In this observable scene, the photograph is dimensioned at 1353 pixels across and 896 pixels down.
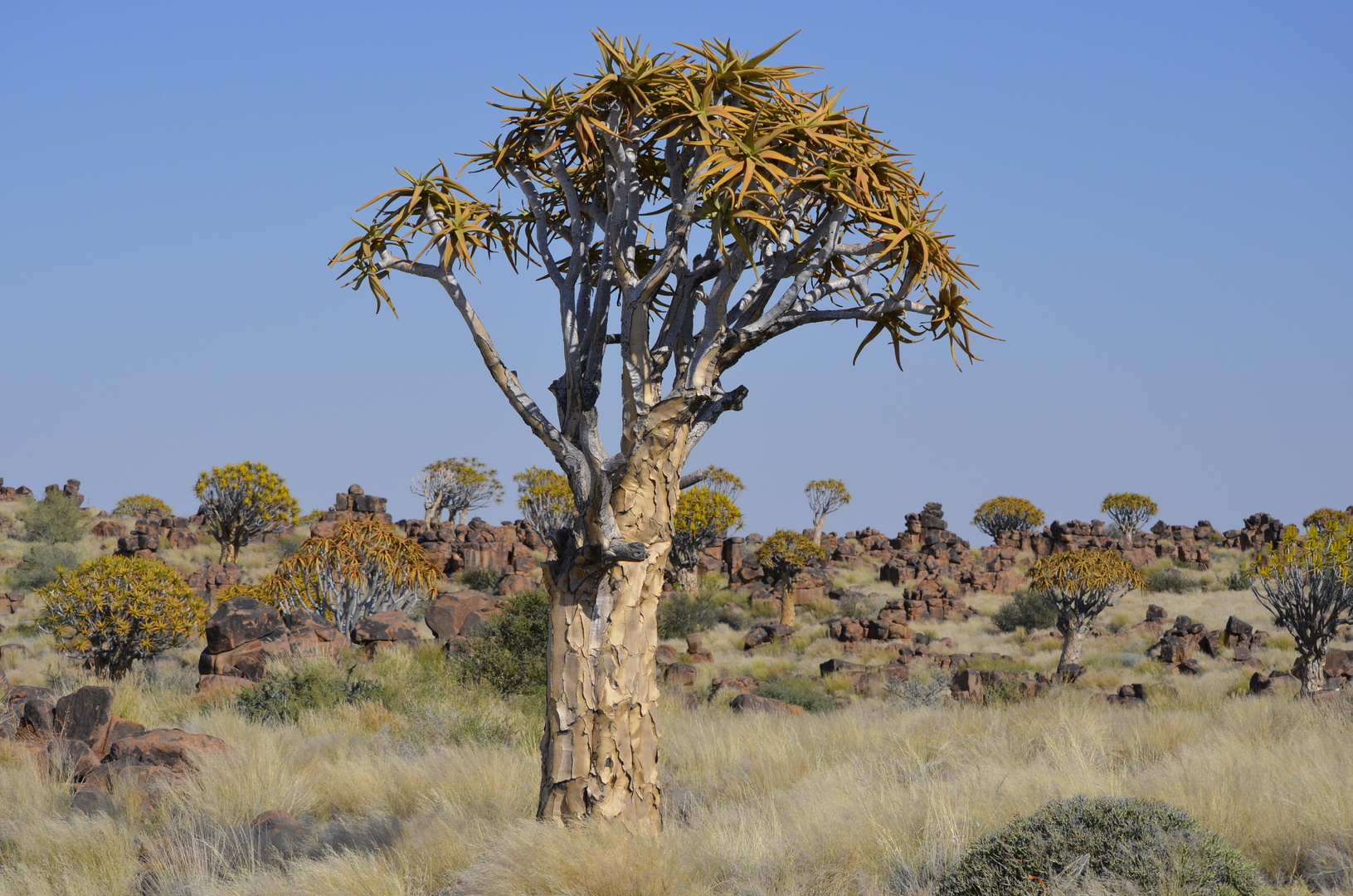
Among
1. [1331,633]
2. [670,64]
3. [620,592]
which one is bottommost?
[1331,633]

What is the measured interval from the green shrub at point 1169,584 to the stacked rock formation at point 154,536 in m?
36.6

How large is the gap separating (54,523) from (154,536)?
591 centimetres

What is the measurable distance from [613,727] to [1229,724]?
8.96 metres

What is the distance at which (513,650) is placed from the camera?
17.0 metres

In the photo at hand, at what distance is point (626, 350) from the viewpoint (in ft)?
21.3

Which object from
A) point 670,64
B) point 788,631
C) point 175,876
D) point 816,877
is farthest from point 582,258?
point 788,631

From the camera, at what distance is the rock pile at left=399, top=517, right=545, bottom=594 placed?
3503cm

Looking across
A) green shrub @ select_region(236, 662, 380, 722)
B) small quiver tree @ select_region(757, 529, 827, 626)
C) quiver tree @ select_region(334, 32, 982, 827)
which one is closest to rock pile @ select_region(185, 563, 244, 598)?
green shrub @ select_region(236, 662, 380, 722)

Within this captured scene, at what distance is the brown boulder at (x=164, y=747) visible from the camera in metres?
9.91

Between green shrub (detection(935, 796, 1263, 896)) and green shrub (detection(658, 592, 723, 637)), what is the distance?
22.6m

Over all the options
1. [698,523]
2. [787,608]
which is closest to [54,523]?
[698,523]

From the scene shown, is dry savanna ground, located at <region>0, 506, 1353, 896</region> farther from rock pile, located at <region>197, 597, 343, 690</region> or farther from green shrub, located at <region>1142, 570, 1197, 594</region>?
green shrub, located at <region>1142, 570, 1197, 594</region>

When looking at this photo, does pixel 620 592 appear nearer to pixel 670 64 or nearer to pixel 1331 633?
pixel 670 64

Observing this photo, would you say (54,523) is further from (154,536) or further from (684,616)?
(684,616)
